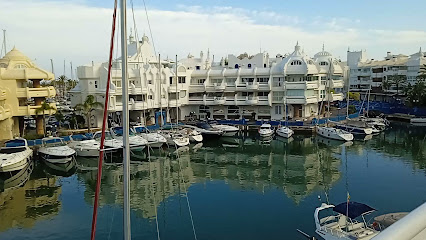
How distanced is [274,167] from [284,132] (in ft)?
44.9

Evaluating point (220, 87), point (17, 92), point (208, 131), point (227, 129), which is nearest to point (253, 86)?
point (220, 87)

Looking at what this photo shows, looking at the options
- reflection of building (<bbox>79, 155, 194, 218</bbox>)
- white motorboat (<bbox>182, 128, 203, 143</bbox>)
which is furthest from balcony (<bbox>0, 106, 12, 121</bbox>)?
white motorboat (<bbox>182, 128, 203, 143</bbox>)

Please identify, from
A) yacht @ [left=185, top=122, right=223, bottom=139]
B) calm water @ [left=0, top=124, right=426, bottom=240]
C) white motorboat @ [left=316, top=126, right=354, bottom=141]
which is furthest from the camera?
yacht @ [left=185, top=122, right=223, bottom=139]

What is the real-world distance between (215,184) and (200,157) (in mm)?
9696

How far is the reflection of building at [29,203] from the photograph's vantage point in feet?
75.8

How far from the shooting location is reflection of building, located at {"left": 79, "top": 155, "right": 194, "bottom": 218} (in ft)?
85.5

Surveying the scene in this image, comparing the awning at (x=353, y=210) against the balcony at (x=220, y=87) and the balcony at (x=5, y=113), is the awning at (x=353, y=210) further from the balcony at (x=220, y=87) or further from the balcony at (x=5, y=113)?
the balcony at (x=220, y=87)

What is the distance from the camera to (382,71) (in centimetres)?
8525

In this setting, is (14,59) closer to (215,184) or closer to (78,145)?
(78,145)

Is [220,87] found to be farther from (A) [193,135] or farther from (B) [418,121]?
(B) [418,121]

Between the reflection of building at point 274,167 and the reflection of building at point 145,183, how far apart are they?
6.66ft

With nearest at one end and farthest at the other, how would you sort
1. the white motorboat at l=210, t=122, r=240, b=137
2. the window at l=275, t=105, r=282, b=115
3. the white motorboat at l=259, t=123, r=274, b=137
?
the white motorboat at l=259, t=123, r=274, b=137 → the white motorboat at l=210, t=122, r=240, b=137 → the window at l=275, t=105, r=282, b=115

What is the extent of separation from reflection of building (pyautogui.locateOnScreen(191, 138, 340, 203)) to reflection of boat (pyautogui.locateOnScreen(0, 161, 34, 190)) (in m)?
14.5

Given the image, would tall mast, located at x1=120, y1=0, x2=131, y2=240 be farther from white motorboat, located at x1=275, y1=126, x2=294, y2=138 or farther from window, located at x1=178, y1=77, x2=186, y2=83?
window, located at x1=178, y1=77, x2=186, y2=83
